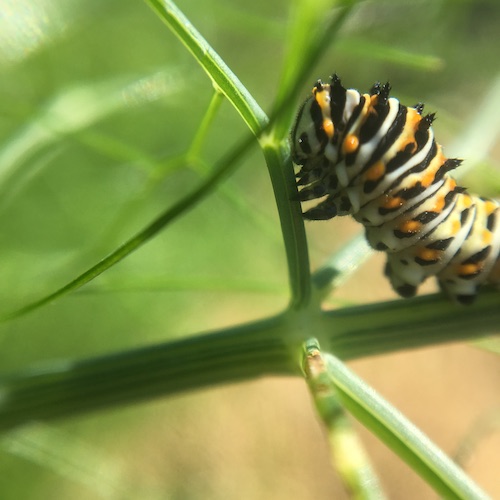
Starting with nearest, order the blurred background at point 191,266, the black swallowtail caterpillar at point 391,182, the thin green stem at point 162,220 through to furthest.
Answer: the thin green stem at point 162,220 < the black swallowtail caterpillar at point 391,182 < the blurred background at point 191,266

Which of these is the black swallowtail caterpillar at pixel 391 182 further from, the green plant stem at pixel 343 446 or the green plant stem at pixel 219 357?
the green plant stem at pixel 343 446

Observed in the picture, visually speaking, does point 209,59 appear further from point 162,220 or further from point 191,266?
point 191,266

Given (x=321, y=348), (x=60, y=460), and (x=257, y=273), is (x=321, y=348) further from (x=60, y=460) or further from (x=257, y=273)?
(x=257, y=273)

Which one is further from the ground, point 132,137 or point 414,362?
point 132,137

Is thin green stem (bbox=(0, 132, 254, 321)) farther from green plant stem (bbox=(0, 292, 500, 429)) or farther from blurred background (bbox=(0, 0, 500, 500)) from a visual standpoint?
blurred background (bbox=(0, 0, 500, 500))

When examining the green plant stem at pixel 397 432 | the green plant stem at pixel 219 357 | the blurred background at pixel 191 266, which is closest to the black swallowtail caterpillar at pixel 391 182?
the green plant stem at pixel 219 357

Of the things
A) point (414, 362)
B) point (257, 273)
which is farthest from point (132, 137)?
point (414, 362)

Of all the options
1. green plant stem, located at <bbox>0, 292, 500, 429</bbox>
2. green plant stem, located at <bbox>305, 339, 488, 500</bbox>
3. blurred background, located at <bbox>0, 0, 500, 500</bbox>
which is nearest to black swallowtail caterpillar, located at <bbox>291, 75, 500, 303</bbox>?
green plant stem, located at <bbox>0, 292, 500, 429</bbox>
